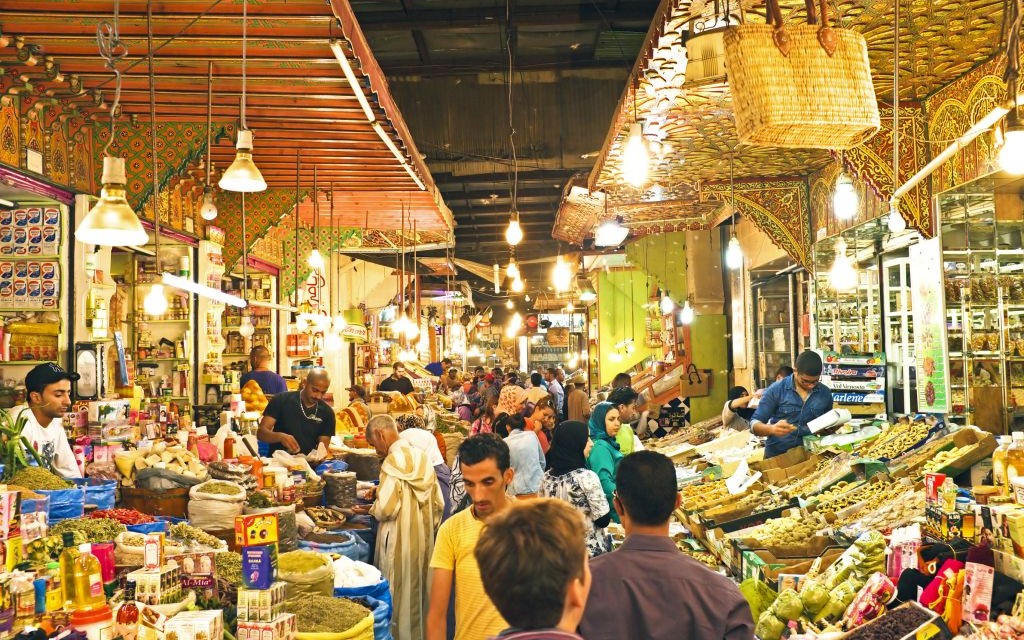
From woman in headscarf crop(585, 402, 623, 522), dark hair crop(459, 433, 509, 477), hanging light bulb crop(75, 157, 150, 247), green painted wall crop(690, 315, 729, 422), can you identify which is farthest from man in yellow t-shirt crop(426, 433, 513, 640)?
green painted wall crop(690, 315, 729, 422)

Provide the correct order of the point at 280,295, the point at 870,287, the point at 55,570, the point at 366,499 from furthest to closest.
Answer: the point at 280,295, the point at 870,287, the point at 366,499, the point at 55,570

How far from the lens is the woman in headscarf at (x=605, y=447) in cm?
609

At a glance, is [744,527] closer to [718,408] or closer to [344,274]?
[718,408]

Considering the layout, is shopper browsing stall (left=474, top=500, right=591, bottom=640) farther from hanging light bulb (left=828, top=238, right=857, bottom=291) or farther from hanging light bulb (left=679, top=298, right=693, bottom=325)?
hanging light bulb (left=679, top=298, right=693, bottom=325)

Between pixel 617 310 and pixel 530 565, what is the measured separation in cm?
1945

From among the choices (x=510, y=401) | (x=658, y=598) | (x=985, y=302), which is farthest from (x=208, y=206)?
(x=985, y=302)

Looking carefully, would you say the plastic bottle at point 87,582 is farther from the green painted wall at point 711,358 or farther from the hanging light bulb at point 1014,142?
the green painted wall at point 711,358

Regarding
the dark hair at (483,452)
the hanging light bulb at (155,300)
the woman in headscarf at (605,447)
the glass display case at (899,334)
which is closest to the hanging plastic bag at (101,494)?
the hanging light bulb at (155,300)

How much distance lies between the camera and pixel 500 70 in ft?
36.4

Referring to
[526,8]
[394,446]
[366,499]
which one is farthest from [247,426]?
[526,8]

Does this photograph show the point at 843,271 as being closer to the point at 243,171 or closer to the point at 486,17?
the point at 486,17

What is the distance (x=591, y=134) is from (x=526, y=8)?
298 cm

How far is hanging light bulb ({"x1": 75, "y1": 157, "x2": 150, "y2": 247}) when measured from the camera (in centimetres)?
412

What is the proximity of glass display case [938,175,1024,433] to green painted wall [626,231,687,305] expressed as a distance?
9.01 m
